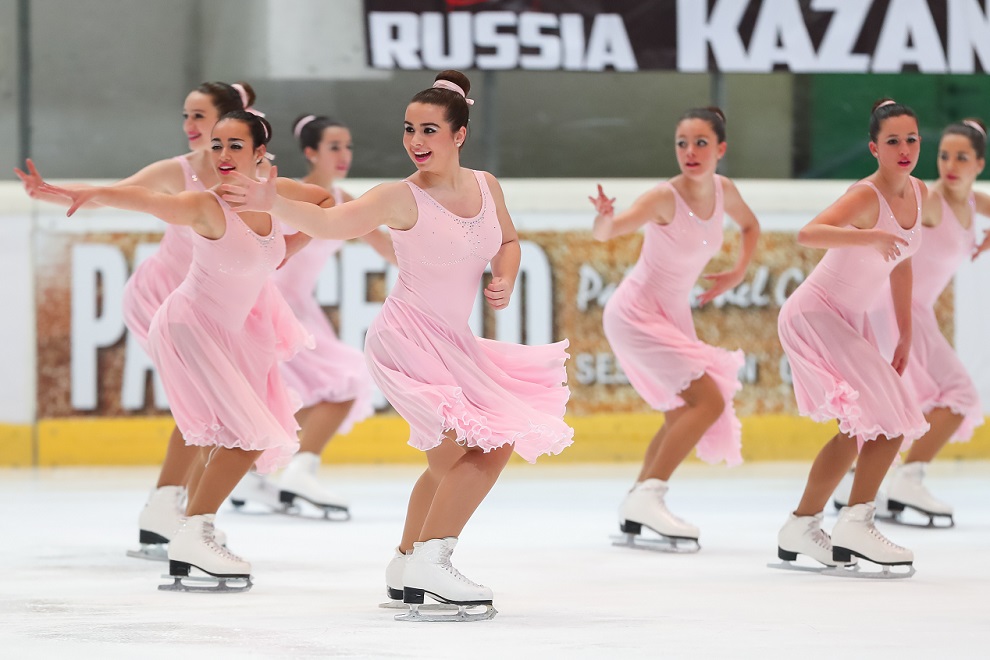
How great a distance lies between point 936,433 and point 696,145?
5.68ft

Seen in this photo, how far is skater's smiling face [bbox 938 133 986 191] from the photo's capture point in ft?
22.6

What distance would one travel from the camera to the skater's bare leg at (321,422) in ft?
23.8

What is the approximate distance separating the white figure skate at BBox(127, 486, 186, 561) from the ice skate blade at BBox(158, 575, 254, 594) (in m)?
0.60

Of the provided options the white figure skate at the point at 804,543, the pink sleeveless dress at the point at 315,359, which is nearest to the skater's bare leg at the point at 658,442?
the white figure skate at the point at 804,543

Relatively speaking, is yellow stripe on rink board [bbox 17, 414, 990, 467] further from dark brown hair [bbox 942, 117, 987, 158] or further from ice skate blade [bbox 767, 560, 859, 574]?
ice skate blade [bbox 767, 560, 859, 574]

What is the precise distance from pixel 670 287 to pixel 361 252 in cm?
310

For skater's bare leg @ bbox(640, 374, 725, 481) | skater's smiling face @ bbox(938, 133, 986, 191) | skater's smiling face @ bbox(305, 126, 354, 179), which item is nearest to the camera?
skater's bare leg @ bbox(640, 374, 725, 481)

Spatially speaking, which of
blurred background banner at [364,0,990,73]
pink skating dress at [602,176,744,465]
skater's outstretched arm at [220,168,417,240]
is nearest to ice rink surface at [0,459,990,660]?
pink skating dress at [602,176,744,465]

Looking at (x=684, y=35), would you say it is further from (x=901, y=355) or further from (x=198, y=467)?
(x=198, y=467)

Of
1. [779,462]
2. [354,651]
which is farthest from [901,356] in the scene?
[779,462]

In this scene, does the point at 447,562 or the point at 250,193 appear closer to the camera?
the point at 250,193

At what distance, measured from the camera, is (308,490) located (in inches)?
275

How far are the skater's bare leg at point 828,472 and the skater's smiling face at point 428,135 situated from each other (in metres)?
1.83

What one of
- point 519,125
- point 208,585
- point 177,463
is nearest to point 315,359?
point 177,463
